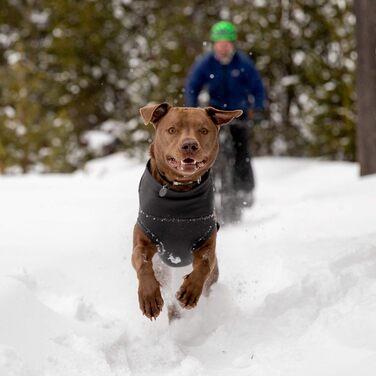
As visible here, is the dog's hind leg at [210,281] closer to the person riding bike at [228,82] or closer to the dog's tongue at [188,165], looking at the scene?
the dog's tongue at [188,165]

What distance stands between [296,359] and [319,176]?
7489 millimetres

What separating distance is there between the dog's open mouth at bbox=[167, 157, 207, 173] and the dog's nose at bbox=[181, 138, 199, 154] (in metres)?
0.05

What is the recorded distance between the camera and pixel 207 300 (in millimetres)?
4094

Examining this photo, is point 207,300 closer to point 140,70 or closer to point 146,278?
point 146,278

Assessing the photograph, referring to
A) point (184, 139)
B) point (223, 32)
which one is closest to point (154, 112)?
point (184, 139)

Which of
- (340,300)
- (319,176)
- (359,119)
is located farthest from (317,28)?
(340,300)

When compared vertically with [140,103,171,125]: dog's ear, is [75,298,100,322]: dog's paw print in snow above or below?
below

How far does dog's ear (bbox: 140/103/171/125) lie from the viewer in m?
3.54

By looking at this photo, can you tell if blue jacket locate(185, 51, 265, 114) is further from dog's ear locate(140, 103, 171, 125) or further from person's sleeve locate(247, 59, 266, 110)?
dog's ear locate(140, 103, 171, 125)

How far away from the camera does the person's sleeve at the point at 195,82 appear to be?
6219 millimetres

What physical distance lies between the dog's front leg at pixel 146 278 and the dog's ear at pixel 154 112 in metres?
0.70

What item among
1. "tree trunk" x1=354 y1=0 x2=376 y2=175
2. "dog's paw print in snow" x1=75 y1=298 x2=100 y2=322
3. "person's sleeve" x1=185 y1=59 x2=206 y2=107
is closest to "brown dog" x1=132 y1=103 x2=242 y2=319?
"dog's paw print in snow" x1=75 y1=298 x2=100 y2=322

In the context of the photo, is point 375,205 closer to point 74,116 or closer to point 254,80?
point 254,80

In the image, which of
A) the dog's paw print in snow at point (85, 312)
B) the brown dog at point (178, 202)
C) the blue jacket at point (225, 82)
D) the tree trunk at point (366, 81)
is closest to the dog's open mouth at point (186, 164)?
the brown dog at point (178, 202)
